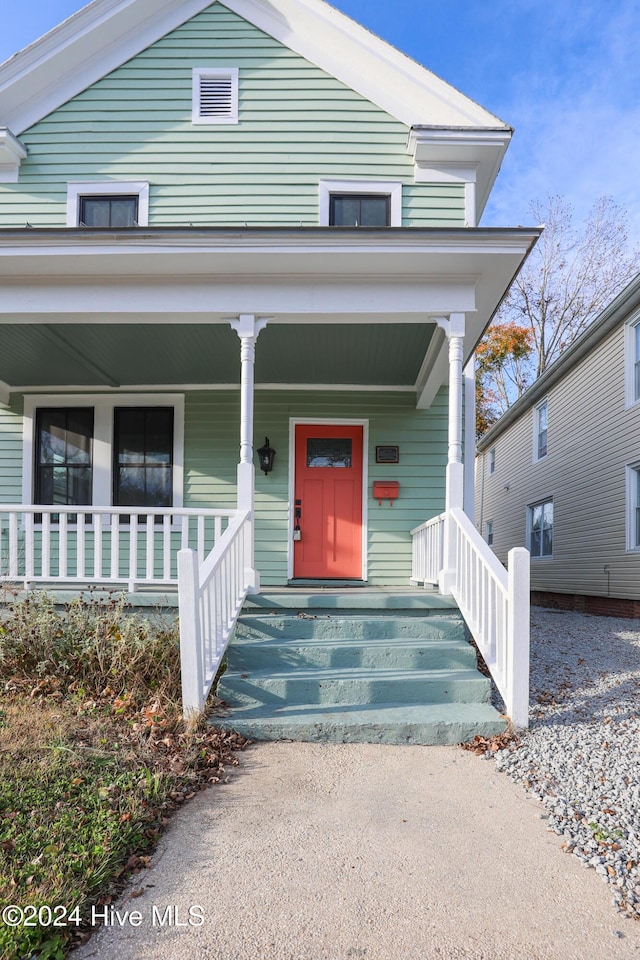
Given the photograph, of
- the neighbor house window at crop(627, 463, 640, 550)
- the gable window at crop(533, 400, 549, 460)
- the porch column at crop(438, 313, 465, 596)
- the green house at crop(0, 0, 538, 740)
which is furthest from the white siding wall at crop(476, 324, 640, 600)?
the porch column at crop(438, 313, 465, 596)

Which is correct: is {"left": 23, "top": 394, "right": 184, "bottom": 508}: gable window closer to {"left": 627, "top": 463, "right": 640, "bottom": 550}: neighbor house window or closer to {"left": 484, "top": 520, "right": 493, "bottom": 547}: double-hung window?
{"left": 627, "top": 463, "right": 640, "bottom": 550}: neighbor house window

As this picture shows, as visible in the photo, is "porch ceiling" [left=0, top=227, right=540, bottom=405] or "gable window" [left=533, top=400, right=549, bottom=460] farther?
"gable window" [left=533, top=400, right=549, bottom=460]

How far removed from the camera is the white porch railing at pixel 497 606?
12.3 ft

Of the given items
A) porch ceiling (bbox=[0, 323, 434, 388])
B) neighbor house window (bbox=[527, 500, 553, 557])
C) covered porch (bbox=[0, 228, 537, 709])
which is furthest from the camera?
neighbor house window (bbox=[527, 500, 553, 557])

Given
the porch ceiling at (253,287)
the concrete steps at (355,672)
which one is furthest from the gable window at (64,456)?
the concrete steps at (355,672)

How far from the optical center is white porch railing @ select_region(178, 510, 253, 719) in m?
3.72

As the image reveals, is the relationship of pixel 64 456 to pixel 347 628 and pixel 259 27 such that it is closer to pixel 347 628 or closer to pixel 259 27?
pixel 347 628

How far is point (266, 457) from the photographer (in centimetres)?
707

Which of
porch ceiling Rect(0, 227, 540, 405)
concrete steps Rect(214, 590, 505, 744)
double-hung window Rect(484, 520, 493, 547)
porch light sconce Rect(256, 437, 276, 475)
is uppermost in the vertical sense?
porch ceiling Rect(0, 227, 540, 405)

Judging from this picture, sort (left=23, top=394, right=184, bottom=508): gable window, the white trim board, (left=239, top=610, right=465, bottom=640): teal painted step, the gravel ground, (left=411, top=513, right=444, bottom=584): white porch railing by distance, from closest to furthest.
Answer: the gravel ground, (left=239, top=610, right=465, bottom=640): teal painted step, (left=411, top=513, right=444, bottom=584): white porch railing, the white trim board, (left=23, top=394, right=184, bottom=508): gable window

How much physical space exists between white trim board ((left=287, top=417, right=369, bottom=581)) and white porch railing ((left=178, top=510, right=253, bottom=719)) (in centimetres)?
236

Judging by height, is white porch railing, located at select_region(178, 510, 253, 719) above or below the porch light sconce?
below

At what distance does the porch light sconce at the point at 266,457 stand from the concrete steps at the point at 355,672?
92.2 inches

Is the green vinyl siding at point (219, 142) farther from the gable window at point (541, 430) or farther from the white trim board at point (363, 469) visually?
the gable window at point (541, 430)
